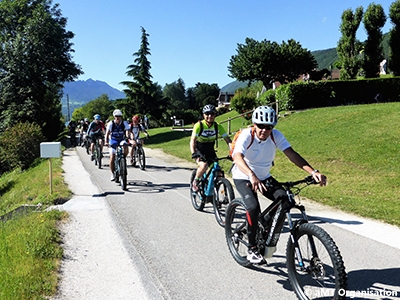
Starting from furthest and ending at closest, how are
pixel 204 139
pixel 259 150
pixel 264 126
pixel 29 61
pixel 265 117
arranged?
1. pixel 29 61
2. pixel 204 139
3. pixel 259 150
4. pixel 264 126
5. pixel 265 117

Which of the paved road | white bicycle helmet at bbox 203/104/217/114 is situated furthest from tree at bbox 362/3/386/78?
white bicycle helmet at bbox 203/104/217/114

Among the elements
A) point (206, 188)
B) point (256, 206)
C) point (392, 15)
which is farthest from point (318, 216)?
point (392, 15)

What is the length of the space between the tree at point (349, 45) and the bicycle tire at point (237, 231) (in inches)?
1158

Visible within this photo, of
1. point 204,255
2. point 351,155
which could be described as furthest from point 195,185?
point 351,155

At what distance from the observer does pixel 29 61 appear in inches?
1323

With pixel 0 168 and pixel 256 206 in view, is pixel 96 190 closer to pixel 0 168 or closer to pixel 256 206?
pixel 256 206

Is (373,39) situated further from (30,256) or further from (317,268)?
(30,256)

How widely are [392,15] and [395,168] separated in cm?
2086

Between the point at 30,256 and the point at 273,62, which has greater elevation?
the point at 273,62

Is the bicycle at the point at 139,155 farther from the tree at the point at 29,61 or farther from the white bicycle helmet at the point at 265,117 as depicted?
the tree at the point at 29,61

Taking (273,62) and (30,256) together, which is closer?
(30,256)

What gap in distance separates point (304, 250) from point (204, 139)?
405cm

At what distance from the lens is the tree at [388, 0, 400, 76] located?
91.7ft

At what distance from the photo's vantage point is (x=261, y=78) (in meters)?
48.8
